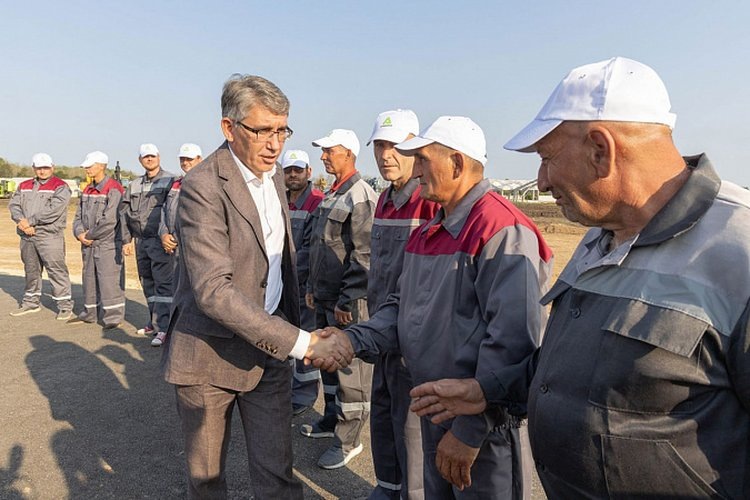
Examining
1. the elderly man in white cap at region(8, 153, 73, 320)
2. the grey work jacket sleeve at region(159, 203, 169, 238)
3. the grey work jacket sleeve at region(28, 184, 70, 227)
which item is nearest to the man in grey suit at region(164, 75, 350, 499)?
the grey work jacket sleeve at region(159, 203, 169, 238)

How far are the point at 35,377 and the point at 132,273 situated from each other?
7.20m

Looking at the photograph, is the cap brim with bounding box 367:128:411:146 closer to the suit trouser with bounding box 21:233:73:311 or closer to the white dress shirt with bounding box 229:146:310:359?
the white dress shirt with bounding box 229:146:310:359

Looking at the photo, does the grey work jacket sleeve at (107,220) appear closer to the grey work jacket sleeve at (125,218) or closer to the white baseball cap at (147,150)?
the grey work jacket sleeve at (125,218)

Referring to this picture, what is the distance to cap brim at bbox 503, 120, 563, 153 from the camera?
1.43m

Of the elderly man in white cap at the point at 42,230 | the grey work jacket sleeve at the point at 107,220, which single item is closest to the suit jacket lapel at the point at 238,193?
the grey work jacket sleeve at the point at 107,220

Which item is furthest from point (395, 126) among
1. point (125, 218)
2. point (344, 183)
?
point (125, 218)

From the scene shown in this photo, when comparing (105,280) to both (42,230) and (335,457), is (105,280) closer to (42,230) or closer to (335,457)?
(42,230)

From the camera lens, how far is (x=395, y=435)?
116 inches

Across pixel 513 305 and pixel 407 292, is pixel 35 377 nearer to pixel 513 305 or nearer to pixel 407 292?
pixel 407 292

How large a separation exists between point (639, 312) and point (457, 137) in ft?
4.29

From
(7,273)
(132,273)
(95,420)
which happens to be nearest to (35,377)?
(95,420)

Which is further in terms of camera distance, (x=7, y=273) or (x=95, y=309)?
(x=7, y=273)

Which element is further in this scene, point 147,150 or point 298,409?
point 147,150

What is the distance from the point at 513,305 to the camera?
1.96 metres
